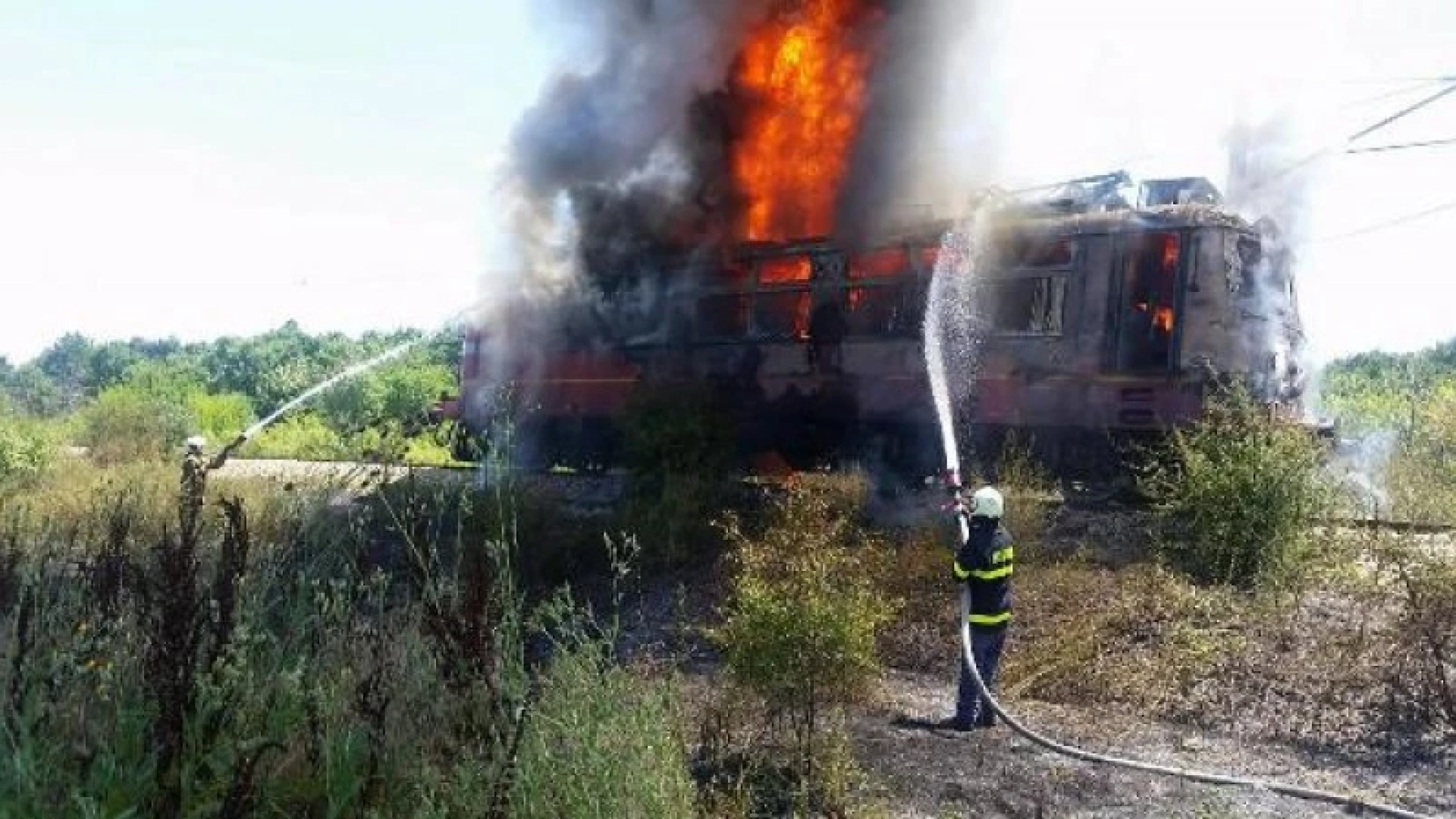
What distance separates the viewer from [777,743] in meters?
6.28

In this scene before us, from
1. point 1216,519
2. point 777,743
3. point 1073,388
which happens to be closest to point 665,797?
point 777,743

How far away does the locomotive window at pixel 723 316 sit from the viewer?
14266 mm

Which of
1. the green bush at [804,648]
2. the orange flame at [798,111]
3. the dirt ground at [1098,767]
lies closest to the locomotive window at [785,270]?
the orange flame at [798,111]

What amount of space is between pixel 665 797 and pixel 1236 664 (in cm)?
502

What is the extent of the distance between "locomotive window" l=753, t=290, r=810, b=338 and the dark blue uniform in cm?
653

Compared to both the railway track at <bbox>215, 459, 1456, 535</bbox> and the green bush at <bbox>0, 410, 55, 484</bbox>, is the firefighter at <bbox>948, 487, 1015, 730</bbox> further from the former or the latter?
the green bush at <bbox>0, 410, 55, 484</bbox>

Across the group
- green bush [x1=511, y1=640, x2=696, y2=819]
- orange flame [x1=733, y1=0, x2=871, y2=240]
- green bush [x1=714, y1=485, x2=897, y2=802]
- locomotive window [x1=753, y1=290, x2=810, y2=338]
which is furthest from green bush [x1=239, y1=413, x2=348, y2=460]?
green bush [x1=511, y1=640, x2=696, y2=819]

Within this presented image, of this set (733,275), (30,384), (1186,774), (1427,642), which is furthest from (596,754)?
(30,384)

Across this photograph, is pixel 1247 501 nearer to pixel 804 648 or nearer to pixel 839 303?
pixel 804 648

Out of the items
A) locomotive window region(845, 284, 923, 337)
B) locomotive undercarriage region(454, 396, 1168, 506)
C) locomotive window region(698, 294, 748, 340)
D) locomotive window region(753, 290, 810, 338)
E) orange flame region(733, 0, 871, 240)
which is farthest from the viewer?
orange flame region(733, 0, 871, 240)

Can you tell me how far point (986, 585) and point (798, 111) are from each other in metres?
11.0

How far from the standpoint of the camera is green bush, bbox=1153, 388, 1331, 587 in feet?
29.4

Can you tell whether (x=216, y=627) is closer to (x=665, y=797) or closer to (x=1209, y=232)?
(x=665, y=797)

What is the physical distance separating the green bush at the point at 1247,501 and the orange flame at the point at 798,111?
7808mm
